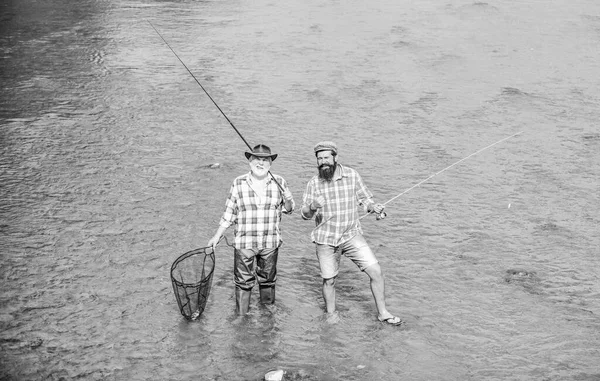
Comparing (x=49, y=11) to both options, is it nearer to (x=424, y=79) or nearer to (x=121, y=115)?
(x=121, y=115)

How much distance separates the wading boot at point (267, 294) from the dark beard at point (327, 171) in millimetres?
1193

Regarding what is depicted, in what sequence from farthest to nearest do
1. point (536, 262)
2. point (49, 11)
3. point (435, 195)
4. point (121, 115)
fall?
point (49, 11) → point (121, 115) → point (435, 195) → point (536, 262)

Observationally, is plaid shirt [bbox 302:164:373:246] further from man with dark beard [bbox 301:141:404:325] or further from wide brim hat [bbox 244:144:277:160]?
wide brim hat [bbox 244:144:277:160]

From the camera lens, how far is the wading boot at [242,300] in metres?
6.40

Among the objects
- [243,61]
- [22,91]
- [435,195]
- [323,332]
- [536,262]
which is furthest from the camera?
[243,61]

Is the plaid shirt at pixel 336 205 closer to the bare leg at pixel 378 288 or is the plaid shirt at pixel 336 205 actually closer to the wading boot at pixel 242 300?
the bare leg at pixel 378 288

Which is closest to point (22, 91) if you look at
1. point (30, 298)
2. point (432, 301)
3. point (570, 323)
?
point (30, 298)

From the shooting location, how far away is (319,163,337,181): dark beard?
612 centimetres

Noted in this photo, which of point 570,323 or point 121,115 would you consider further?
point 121,115

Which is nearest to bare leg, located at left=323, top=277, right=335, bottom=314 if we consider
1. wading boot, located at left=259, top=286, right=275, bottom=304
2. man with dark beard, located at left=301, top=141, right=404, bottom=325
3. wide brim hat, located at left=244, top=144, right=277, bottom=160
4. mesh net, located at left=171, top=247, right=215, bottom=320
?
man with dark beard, located at left=301, top=141, right=404, bottom=325

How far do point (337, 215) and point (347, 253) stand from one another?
14.7 inches

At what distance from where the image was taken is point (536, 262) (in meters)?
7.59

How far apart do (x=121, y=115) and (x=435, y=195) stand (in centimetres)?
555

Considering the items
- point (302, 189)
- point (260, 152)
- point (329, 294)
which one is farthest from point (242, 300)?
point (302, 189)
